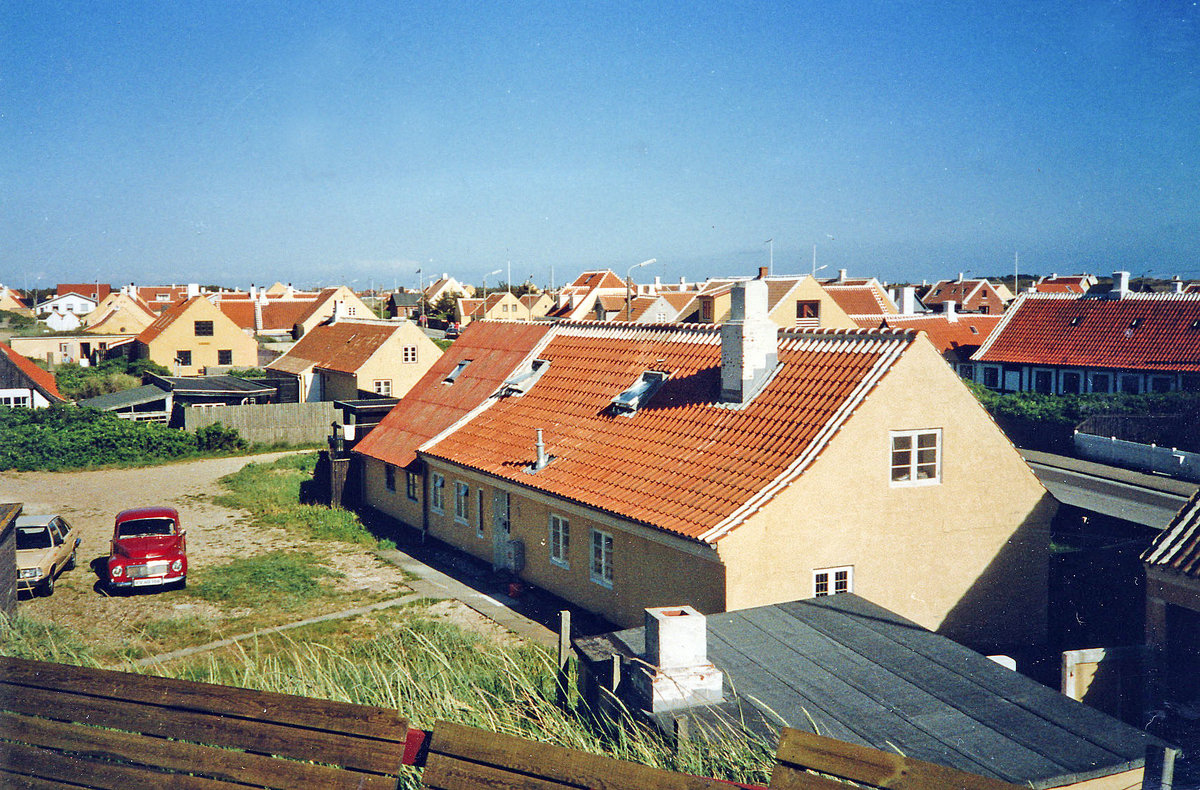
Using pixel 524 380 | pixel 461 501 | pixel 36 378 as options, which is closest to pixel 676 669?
pixel 461 501

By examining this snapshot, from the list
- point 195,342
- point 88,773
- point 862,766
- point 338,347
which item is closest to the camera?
point 862,766

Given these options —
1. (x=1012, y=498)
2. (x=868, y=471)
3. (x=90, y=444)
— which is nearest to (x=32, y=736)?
(x=868, y=471)

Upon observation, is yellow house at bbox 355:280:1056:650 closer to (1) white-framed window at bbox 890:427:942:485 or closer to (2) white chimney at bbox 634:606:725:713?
(1) white-framed window at bbox 890:427:942:485

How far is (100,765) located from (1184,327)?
146 feet

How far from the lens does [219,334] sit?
6184 centimetres

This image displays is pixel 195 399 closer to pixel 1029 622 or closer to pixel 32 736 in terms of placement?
pixel 1029 622

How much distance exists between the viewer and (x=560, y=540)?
60.2 ft

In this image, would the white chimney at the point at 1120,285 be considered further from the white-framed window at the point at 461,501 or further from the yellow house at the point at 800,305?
the white-framed window at the point at 461,501

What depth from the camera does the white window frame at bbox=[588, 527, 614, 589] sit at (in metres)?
16.7

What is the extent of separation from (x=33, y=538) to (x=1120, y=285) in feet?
149

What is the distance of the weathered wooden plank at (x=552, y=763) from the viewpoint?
4.41 m

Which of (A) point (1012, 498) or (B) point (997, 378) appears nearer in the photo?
(A) point (1012, 498)

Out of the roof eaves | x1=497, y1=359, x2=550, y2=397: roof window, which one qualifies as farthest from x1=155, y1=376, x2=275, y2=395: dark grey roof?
the roof eaves

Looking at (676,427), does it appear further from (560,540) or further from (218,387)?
(218,387)
